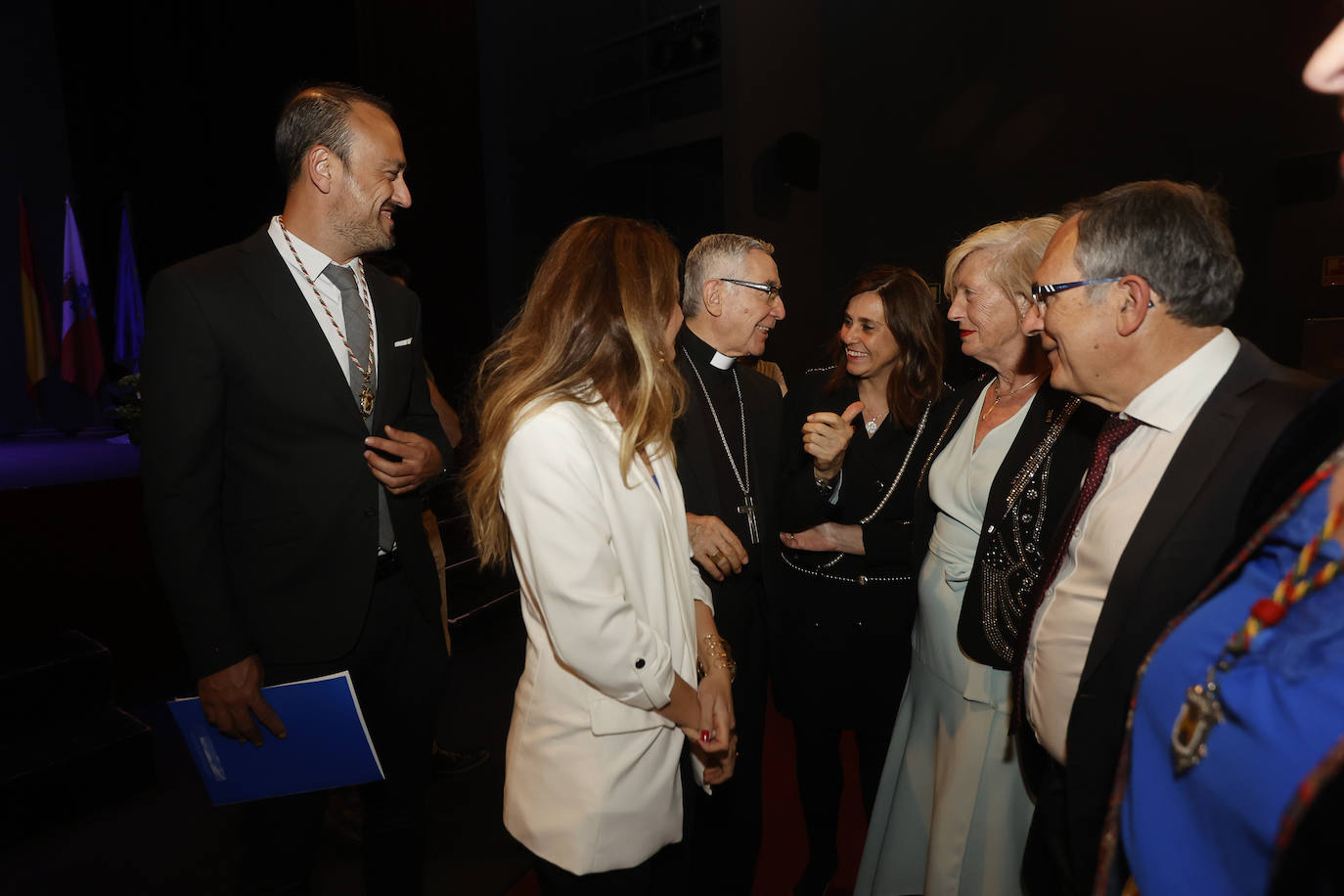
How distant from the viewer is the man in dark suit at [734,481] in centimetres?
191

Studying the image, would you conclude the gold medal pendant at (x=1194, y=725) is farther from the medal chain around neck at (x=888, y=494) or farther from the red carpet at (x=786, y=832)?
the red carpet at (x=786, y=832)

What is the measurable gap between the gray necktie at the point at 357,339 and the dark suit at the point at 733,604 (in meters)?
0.74

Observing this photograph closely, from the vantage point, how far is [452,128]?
19.0 feet

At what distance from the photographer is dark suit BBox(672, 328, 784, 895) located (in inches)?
75.3

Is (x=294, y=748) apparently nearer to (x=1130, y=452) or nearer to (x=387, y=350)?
(x=387, y=350)

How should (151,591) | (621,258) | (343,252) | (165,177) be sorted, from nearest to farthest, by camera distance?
(621,258) → (343,252) → (151,591) → (165,177)

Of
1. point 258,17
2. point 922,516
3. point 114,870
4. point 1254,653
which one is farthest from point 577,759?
point 258,17

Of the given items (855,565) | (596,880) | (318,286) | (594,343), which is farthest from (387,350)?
(855,565)

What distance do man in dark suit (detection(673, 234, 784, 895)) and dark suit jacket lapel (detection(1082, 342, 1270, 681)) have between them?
81 centimetres

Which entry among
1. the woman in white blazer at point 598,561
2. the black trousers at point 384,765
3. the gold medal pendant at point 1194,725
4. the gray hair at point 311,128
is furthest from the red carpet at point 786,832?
the gray hair at point 311,128

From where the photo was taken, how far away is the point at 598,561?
1163 mm

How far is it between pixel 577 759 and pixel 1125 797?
2.67 ft

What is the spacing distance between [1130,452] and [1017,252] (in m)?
0.80

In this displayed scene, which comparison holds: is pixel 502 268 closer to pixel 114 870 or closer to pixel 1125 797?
pixel 114 870
